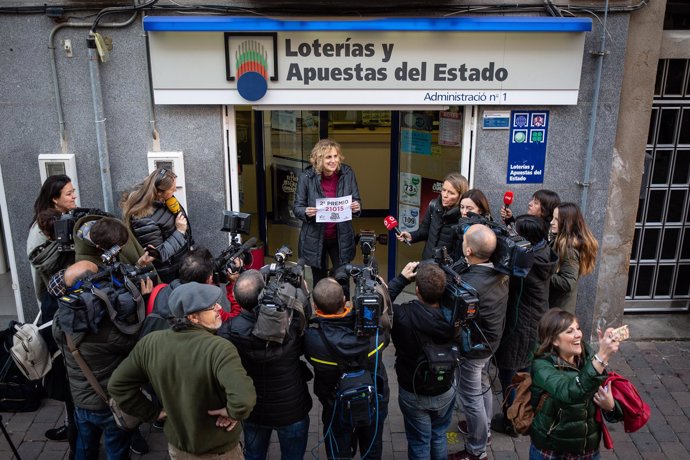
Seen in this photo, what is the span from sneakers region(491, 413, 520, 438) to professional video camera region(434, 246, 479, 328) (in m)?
1.73

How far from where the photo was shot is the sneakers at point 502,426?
17.7ft

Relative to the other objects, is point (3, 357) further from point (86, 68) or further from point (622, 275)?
point (622, 275)

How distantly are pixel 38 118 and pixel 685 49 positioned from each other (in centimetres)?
645

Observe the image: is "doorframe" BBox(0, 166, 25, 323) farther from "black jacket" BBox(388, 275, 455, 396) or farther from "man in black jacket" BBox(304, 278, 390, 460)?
"black jacket" BBox(388, 275, 455, 396)

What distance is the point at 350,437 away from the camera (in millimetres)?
4398

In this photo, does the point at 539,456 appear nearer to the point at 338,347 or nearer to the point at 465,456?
the point at 465,456

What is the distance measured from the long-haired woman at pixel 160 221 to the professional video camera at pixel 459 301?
2.48 metres

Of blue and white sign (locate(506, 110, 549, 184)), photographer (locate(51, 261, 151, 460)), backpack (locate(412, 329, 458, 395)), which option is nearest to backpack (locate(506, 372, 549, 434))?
backpack (locate(412, 329, 458, 395))

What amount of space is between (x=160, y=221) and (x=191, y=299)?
2167 mm

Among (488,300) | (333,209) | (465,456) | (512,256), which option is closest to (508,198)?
(333,209)

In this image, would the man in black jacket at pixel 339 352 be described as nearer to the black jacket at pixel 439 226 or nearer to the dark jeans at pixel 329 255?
the black jacket at pixel 439 226

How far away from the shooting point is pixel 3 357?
5.23 metres

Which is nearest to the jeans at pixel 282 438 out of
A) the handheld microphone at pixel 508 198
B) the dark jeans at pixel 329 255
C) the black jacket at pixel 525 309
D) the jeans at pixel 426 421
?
the jeans at pixel 426 421

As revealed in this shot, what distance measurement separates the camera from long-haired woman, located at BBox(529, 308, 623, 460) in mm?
3684
